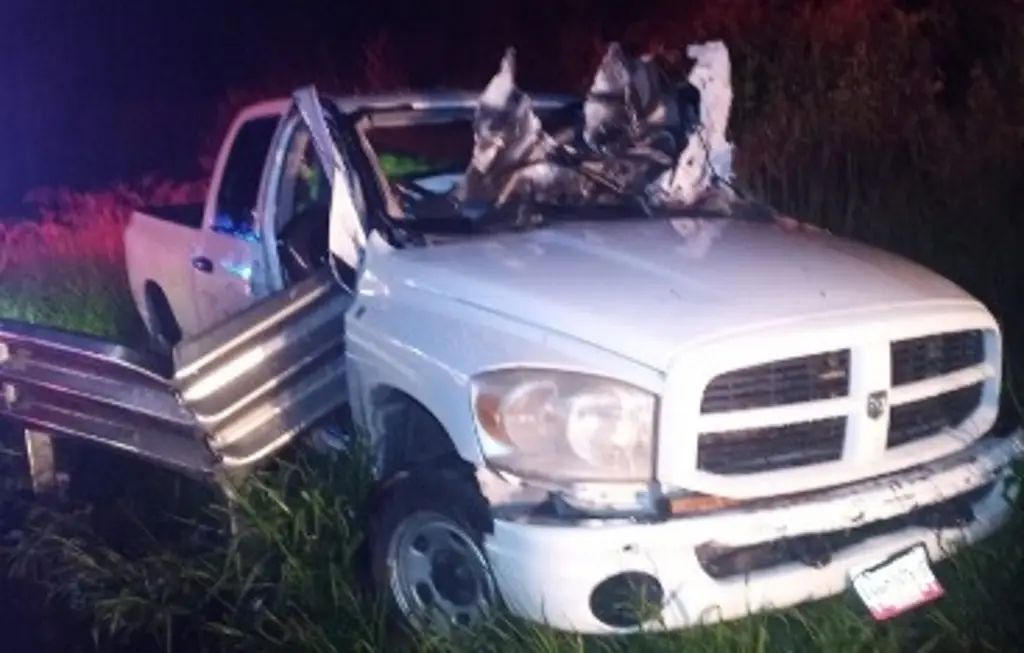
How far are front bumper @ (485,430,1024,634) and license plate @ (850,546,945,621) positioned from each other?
4 centimetres

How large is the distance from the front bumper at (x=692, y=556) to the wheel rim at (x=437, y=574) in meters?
0.21

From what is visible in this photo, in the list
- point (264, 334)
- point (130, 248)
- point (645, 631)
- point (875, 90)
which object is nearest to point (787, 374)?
point (645, 631)

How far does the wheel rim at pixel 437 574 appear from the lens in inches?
185

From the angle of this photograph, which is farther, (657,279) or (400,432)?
(400,432)

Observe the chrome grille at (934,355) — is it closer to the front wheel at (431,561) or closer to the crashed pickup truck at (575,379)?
the crashed pickup truck at (575,379)

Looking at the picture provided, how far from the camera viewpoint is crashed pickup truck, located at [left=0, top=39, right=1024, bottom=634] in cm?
438

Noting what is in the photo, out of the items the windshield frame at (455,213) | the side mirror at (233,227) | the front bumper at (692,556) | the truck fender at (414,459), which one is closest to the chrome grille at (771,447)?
the front bumper at (692,556)

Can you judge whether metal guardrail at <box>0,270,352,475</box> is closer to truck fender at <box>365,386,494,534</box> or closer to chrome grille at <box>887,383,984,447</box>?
truck fender at <box>365,386,494,534</box>

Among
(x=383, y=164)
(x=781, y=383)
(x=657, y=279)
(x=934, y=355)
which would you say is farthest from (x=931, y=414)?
(x=383, y=164)

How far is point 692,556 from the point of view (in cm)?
436

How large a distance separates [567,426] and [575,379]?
13cm

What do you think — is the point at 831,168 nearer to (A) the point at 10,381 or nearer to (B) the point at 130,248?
(B) the point at 130,248

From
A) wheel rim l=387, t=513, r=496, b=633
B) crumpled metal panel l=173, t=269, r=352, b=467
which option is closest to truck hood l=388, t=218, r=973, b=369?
crumpled metal panel l=173, t=269, r=352, b=467

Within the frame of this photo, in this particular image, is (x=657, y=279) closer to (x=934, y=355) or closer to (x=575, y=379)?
(x=575, y=379)
